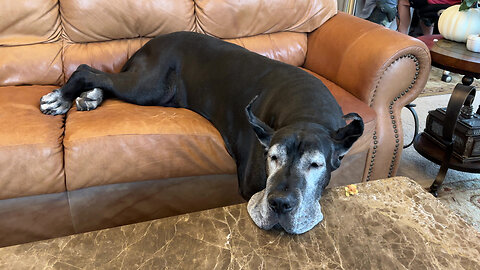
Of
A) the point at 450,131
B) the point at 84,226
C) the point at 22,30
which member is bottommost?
the point at 84,226

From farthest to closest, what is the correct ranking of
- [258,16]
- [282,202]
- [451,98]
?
[258,16] < [451,98] < [282,202]

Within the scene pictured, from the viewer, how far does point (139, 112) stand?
5.86 ft

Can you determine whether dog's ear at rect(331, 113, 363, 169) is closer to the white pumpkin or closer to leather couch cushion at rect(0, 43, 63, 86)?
the white pumpkin

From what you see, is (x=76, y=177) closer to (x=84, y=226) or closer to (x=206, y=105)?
(x=84, y=226)

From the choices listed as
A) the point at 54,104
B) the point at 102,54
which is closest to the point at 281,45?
the point at 102,54

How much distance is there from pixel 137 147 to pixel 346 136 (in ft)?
2.78

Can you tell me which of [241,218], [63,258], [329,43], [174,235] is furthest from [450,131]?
[63,258]

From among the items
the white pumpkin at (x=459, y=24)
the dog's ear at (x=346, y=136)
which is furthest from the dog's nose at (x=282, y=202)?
the white pumpkin at (x=459, y=24)

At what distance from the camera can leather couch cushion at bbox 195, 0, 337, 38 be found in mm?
2250

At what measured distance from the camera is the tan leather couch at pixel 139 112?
1.57 m

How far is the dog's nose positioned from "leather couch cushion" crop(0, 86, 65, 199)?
914 mm

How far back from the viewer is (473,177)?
2.31m

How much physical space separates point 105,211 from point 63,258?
0.69 metres

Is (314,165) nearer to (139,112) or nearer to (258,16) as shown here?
(139,112)
